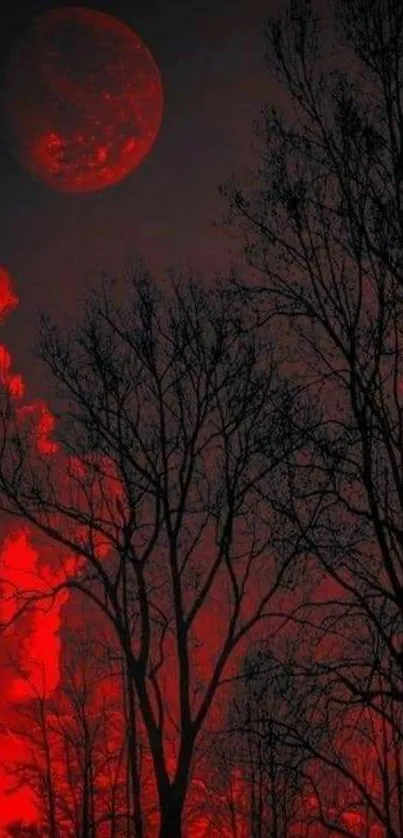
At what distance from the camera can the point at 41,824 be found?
4506cm

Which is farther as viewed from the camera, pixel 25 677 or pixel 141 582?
pixel 25 677

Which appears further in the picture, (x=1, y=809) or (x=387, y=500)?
(x=1, y=809)

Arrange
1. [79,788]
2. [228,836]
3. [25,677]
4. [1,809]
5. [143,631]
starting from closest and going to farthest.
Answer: [143,631]
[25,677]
[79,788]
[228,836]
[1,809]

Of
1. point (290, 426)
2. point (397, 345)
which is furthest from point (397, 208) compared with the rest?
point (290, 426)

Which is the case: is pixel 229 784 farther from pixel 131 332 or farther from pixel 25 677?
pixel 131 332

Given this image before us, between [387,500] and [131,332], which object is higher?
[131,332]

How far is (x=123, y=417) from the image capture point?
17078 mm

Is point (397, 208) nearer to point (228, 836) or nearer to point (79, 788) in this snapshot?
point (79, 788)

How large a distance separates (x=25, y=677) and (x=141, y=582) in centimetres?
2270

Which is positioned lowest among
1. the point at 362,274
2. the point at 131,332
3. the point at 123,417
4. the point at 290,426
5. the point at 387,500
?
the point at 387,500

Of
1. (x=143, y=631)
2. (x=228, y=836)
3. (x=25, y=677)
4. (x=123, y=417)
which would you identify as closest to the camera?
(x=143, y=631)

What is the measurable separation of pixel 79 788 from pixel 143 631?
98.8 feet

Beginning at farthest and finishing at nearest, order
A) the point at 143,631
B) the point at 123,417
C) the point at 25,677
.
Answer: the point at 25,677 → the point at 123,417 → the point at 143,631

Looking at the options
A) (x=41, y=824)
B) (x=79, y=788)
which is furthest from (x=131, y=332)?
(x=41, y=824)
